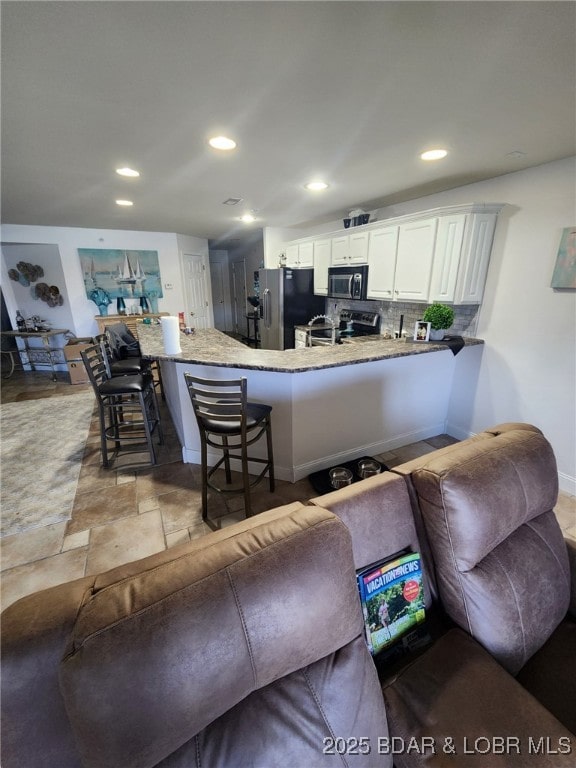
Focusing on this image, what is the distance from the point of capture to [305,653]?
2.47 feet

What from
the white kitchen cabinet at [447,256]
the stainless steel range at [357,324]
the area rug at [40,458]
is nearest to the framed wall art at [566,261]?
the white kitchen cabinet at [447,256]

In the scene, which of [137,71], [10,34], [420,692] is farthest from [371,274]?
[420,692]

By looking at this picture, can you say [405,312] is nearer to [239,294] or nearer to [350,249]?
[350,249]

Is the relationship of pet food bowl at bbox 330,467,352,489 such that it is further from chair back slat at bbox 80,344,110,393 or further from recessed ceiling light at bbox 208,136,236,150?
recessed ceiling light at bbox 208,136,236,150

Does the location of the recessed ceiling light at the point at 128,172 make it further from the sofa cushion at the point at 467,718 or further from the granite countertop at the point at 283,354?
the sofa cushion at the point at 467,718

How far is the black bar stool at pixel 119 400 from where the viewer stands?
268 cm

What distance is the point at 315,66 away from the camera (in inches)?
52.4

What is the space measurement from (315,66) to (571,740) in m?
2.36

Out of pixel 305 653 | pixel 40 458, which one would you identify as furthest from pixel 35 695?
pixel 40 458

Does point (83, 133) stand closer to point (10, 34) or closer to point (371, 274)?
point (10, 34)

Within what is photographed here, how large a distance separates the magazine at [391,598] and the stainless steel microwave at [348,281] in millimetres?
3262

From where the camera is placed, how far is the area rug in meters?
2.32

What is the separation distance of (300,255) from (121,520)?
4.18 m

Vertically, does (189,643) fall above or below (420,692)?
above
